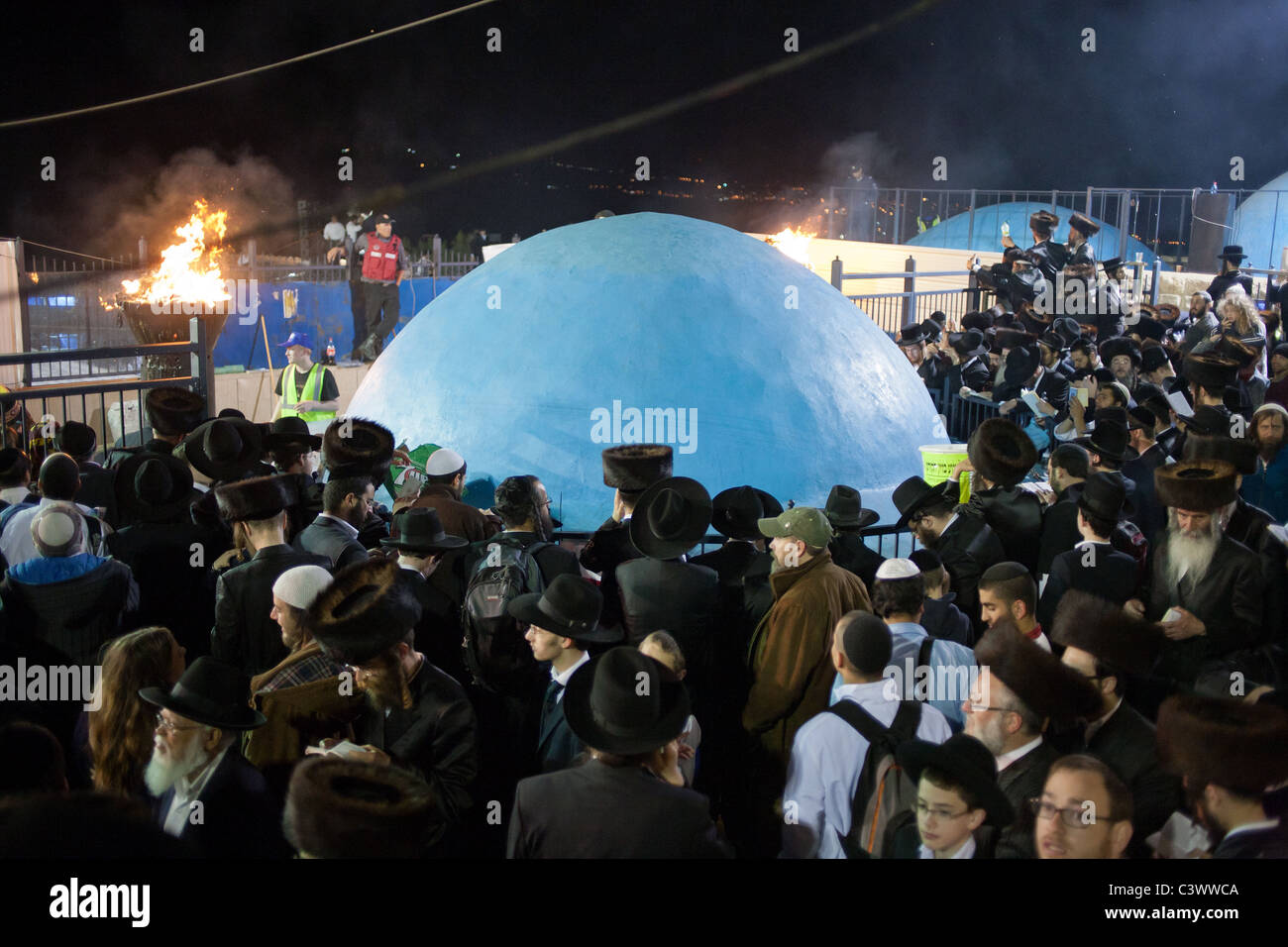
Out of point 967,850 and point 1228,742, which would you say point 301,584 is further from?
point 1228,742

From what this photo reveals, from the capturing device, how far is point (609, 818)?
350 cm

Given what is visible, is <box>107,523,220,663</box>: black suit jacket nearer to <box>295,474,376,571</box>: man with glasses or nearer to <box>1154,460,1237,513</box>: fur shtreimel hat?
<box>295,474,376,571</box>: man with glasses

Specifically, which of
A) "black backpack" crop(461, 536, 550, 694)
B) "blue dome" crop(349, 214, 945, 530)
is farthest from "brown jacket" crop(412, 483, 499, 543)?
"blue dome" crop(349, 214, 945, 530)

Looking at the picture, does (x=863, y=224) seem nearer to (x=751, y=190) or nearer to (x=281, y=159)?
(x=751, y=190)

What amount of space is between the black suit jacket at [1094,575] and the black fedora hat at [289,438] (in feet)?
15.1

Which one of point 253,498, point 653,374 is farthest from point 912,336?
point 253,498

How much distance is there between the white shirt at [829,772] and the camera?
414 centimetres

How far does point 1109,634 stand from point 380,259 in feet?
50.5

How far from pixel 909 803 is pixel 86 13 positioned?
92.5ft

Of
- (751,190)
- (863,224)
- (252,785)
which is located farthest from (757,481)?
(751,190)

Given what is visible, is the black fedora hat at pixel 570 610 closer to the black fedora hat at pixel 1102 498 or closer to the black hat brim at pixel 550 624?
the black hat brim at pixel 550 624

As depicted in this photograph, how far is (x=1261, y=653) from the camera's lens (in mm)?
5445

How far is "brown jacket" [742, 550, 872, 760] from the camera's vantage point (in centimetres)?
499
